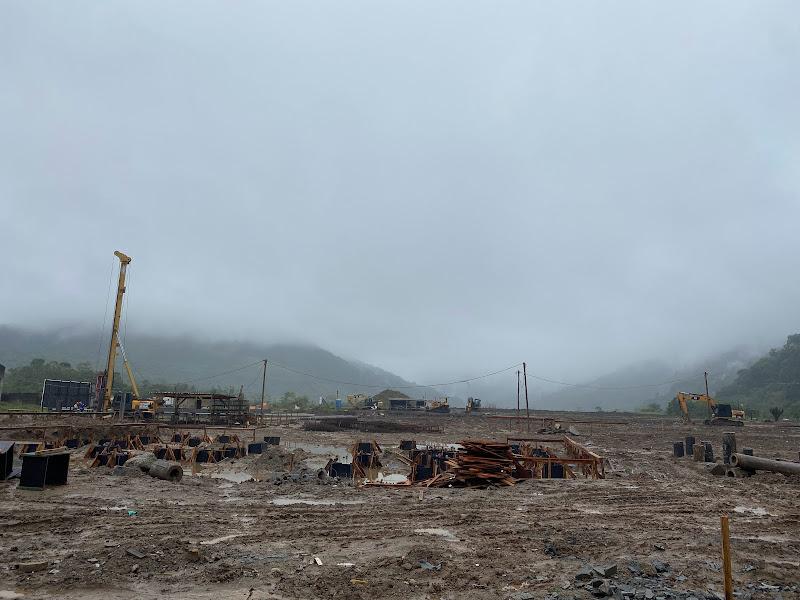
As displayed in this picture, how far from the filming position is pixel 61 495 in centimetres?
1267

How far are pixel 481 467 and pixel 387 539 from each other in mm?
7239

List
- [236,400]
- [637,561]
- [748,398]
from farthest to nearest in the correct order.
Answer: [748,398] < [236,400] < [637,561]

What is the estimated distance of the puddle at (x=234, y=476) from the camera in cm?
1752

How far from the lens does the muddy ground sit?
274 inches

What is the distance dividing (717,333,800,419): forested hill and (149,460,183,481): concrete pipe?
346ft

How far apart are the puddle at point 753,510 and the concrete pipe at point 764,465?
5347 millimetres

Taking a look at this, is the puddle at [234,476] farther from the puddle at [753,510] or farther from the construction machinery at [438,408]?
the construction machinery at [438,408]

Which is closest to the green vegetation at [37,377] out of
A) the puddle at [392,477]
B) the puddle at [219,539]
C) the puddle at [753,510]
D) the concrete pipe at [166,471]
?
the concrete pipe at [166,471]

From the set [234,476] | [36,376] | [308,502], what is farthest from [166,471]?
[36,376]

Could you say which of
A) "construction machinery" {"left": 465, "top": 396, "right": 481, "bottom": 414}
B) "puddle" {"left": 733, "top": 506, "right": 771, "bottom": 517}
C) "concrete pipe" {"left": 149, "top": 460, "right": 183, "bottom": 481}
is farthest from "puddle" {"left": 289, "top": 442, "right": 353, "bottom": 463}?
"construction machinery" {"left": 465, "top": 396, "right": 481, "bottom": 414}

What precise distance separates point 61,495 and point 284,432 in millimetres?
27516

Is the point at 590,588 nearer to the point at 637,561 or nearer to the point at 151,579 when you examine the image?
the point at 637,561

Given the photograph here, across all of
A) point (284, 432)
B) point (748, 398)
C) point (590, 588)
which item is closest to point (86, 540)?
point (590, 588)

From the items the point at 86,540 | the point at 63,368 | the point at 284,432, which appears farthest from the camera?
the point at 63,368
